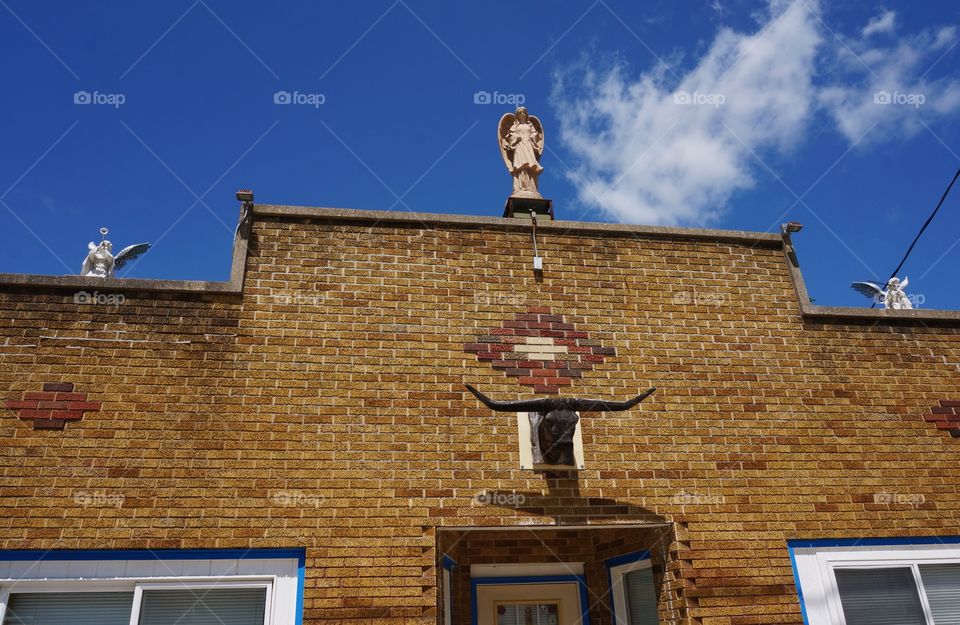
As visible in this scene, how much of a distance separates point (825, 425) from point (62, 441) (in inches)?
270

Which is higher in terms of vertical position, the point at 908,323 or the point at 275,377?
the point at 908,323

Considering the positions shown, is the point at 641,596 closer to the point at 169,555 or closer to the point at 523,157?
the point at 169,555

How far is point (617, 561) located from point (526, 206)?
4010mm

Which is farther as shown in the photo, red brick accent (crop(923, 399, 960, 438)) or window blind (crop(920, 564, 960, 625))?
red brick accent (crop(923, 399, 960, 438))

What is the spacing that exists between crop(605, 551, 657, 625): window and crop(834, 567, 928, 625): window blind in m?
1.66

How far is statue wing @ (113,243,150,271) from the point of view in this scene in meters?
7.56

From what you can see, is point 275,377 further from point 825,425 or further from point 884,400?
point 884,400

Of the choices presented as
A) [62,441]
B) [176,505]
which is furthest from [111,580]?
[62,441]

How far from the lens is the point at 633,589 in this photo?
6.95 m

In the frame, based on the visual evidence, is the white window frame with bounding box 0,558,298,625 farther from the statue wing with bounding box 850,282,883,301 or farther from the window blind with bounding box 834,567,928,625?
the statue wing with bounding box 850,282,883,301

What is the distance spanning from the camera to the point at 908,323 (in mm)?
7332

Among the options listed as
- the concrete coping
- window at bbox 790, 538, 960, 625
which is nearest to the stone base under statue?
the concrete coping

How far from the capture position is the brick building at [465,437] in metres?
5.54

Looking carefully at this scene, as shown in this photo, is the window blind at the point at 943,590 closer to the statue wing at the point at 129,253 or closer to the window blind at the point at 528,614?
the window blind at the point at 528,614
